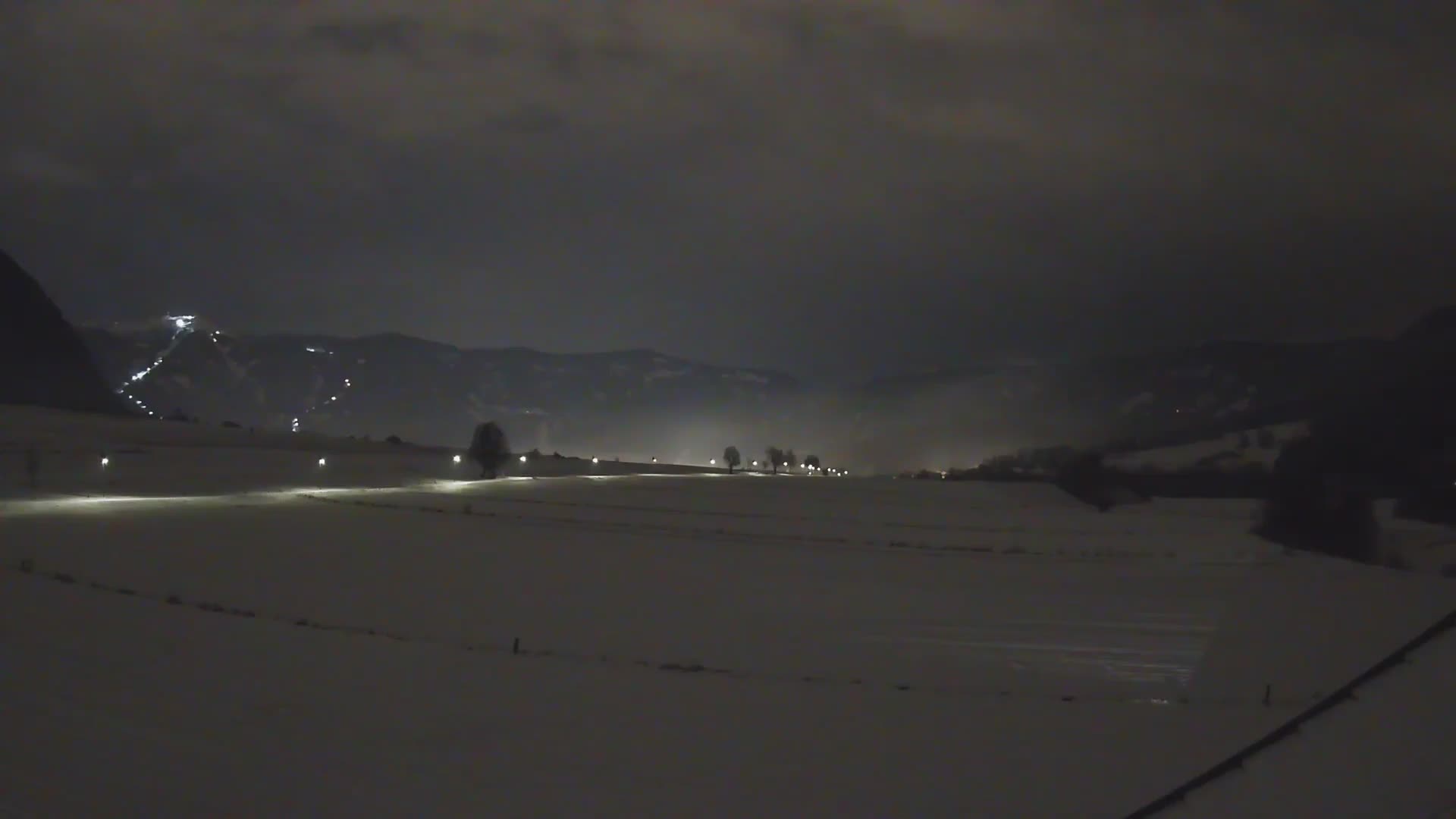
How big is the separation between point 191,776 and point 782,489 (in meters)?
67.8

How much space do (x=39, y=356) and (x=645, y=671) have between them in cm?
14948

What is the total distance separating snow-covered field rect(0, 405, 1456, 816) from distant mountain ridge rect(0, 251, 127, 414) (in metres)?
115

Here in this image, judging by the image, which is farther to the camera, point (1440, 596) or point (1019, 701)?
point (1440, 596)

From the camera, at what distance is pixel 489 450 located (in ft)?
290

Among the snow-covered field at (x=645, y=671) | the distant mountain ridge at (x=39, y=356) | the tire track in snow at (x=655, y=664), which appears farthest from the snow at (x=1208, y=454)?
the distant mountain ridge at (x=39, y=356)

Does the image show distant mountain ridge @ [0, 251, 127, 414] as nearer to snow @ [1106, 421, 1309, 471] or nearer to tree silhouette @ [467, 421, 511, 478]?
tree silhouette @ [467, 421, 511, 478]

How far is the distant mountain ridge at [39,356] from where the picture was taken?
128m

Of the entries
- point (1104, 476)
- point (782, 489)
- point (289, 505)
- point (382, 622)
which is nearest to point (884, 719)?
point (382, 622)

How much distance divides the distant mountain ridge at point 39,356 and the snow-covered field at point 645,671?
376 ft

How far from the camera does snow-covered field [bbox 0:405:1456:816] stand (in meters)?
9.41

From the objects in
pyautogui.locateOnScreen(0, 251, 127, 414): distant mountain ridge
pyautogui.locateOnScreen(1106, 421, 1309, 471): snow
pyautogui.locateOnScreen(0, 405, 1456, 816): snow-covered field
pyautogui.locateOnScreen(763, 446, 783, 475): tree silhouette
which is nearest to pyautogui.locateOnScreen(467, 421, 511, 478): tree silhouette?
pyautogui.locateOnScreen(1106, 421, 1309, 471): snow

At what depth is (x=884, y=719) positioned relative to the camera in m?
12.4

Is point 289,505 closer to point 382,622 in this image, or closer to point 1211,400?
point 382,622

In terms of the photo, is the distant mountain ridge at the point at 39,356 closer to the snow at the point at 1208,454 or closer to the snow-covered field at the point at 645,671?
the snow-covered field at the point at 645,671
